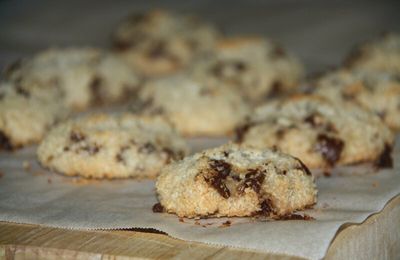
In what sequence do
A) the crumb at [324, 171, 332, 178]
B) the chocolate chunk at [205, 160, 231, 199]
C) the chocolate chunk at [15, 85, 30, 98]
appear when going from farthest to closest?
1. the chocolate chunk at [15, 85, 30, 98]
2. the crumb at [324, 171, 332, 178]
3. the chocolate chunk at [205, 160, 231, 199]

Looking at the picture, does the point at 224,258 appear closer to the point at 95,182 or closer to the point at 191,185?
the point at 191,185

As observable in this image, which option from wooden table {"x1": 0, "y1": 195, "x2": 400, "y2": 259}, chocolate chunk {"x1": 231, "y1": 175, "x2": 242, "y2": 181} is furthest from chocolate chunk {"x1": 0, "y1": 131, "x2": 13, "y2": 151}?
chocolate chunk {"x1": 231, "y1": 175, "x2": 242, "y2": 181}

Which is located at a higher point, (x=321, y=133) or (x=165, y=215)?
(x=321, y=133)

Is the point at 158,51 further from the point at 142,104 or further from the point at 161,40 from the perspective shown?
the point at 142,104

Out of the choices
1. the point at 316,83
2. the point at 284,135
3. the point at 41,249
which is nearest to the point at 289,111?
the point at 284,135

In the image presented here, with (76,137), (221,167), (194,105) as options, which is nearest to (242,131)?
(194,105)

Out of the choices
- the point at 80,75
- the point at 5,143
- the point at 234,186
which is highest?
the point at 80,75

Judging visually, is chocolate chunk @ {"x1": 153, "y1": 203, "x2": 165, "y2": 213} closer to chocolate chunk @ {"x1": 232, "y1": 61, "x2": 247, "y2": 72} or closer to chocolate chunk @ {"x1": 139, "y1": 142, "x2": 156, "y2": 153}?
chocolate chunk @ {"x1": 139, "y1": 142, "x2": 156, "y2": 153}
